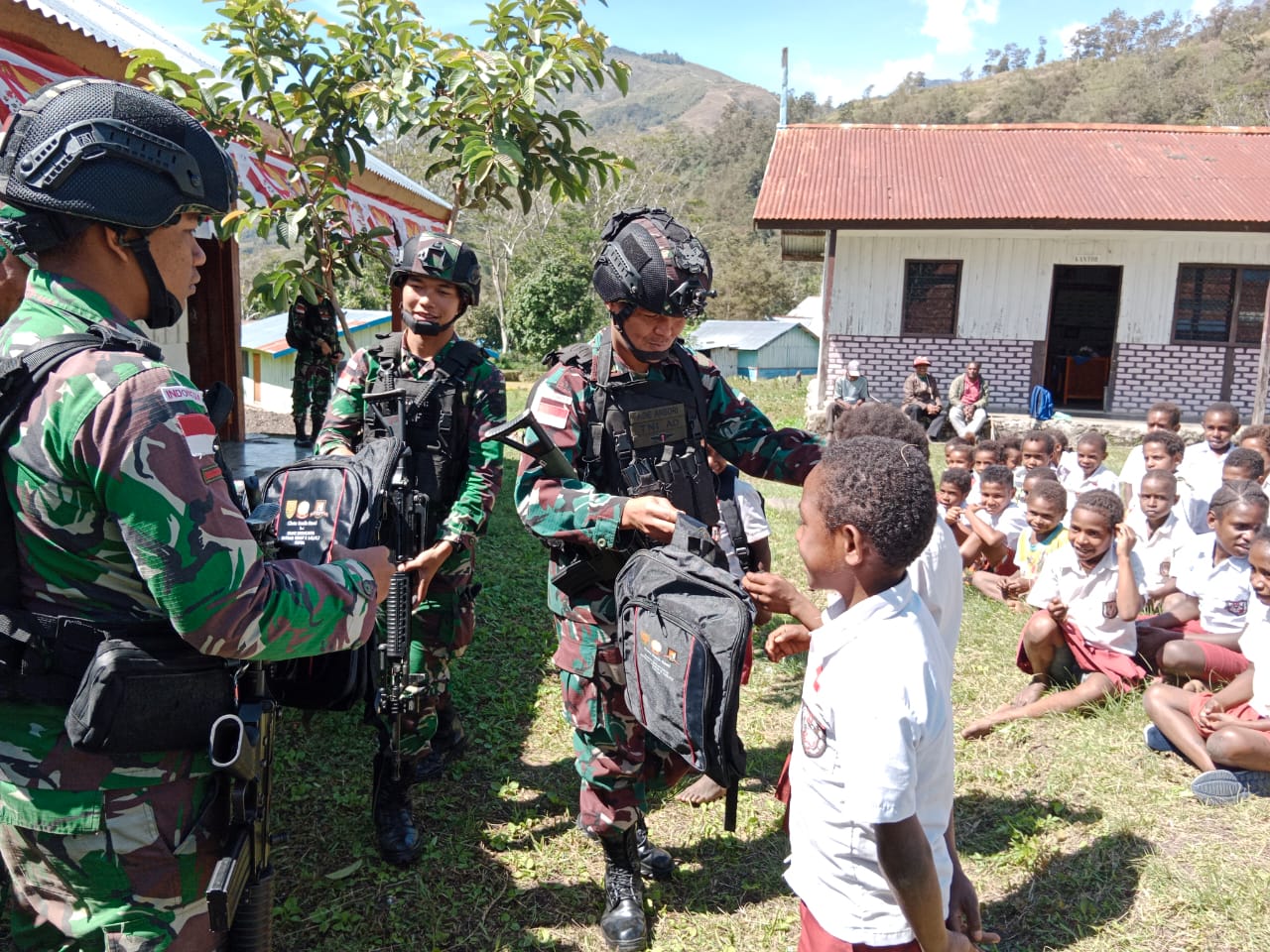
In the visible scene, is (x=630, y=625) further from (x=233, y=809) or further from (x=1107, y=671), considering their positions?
(x=1107, y=671)

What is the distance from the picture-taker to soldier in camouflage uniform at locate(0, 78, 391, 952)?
1427mm

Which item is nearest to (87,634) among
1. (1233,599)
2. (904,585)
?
(904,585)

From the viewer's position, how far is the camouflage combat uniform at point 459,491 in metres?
3.37

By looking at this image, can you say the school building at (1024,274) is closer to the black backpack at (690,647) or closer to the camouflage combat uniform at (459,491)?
the camouflage combat uniform at (459,491)

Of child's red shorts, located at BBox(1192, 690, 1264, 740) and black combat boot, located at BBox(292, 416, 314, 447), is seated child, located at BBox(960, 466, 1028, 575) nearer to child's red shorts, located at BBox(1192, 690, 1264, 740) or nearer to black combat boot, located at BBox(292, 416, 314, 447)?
→ child's red shorts, located at BBox(1192, 690, 1264, 740)

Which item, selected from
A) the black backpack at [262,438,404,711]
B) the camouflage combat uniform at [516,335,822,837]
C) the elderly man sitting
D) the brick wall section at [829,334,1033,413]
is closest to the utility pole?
the brick wall section at [829,334,1033,413]

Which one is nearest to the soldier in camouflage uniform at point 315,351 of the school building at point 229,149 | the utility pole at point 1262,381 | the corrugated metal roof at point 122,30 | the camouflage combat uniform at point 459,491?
the school building at point 229,149

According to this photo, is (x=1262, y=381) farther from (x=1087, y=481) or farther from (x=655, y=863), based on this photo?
(x=655, y=863)

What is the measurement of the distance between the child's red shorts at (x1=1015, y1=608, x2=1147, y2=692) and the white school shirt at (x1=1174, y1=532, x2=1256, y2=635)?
447 mm

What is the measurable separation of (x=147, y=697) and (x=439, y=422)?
1996 mm

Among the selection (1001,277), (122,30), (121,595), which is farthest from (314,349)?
(1001,277)

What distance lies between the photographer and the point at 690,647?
6.72 feet

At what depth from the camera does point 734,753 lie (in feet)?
6.67

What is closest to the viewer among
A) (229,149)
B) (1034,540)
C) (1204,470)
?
(229,149)
